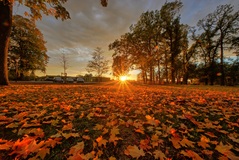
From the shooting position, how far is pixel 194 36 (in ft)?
92.0

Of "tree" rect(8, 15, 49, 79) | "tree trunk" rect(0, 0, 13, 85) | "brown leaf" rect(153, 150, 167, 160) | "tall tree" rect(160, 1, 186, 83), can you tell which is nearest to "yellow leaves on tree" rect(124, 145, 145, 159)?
"brown leaf" rect(153, 150, 167, 160)

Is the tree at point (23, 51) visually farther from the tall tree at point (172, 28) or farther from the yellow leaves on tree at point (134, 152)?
the yellow leaves on tree at point (134, 152)

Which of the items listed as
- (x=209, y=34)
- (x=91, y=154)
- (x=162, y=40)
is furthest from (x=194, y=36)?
(x=91, y=154)

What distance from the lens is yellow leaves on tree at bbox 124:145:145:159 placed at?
153 cm

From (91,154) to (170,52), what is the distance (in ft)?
81.0

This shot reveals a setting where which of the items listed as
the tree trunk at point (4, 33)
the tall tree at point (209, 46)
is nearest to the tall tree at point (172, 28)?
the tall tree at point (209, 46)

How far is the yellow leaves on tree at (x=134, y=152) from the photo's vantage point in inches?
60.4

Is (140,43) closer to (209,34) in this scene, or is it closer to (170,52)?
(170,52)

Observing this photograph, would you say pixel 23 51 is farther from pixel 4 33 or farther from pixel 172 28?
pixel 172 28

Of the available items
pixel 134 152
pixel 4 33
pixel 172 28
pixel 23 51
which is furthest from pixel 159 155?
pixel 23 51

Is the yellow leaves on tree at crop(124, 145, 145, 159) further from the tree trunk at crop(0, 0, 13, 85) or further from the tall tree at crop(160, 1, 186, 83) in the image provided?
the tall tree at crop(160, 1, 186, 83)

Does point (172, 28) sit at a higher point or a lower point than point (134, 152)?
higher

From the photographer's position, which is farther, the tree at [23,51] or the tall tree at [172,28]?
the tree at [23,51]

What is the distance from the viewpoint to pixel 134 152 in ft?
5.18
